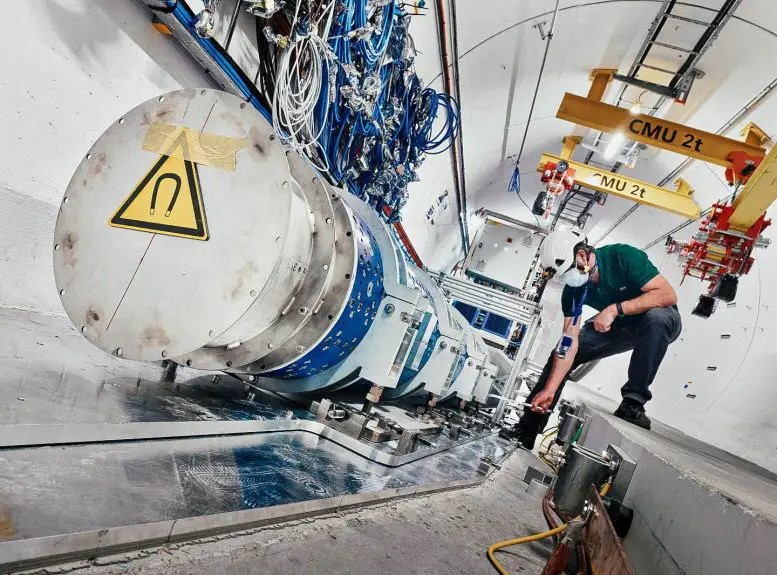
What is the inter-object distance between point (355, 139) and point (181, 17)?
153 cm

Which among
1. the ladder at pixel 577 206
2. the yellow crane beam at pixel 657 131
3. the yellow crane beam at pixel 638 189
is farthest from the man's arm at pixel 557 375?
the ladder at pixel 577 206

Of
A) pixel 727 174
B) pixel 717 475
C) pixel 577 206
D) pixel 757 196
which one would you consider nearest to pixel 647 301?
pixel 757 196

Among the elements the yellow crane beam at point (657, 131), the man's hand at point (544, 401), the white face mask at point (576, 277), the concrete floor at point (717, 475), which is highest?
the yellow crane beam at point (657, 131)

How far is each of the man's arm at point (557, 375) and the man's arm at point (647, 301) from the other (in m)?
0.28

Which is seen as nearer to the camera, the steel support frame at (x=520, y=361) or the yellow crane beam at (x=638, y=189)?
the steel support frame at (x=520, y=361)

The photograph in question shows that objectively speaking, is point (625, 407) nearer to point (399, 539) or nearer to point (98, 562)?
point (399, 539)

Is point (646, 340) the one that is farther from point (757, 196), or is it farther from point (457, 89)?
point (457, 89)

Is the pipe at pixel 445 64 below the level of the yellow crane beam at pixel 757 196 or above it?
above

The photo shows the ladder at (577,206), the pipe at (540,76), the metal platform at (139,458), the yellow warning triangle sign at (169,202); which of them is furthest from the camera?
the ladder at (577,206)

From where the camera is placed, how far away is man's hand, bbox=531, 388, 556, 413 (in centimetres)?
438

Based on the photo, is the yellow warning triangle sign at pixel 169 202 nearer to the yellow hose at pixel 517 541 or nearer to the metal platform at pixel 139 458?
the metal platform at pixel 139 458

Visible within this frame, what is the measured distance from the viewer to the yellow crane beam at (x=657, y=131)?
5469 mm

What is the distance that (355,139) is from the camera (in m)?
3.50

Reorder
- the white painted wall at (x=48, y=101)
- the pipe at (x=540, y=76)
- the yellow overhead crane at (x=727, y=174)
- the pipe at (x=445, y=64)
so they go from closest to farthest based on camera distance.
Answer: the white painted wall at (x=48, y=101)
the pipe at (x=445, y=64)
the yellow overhead crane at (x=727, y=174)
the pipe at (x=540, y=76)
